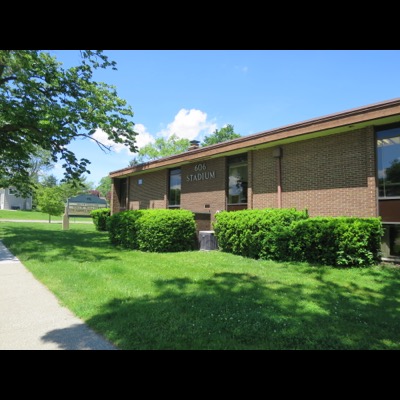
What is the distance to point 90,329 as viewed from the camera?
3.77 m

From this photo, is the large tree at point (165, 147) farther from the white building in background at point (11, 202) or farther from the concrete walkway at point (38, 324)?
the concrete walkway at point (38, 324)

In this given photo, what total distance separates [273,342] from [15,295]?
444 cm

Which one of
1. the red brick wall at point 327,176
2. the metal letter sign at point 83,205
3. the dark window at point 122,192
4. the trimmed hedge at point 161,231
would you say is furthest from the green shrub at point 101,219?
the metal letter sign at point 83,205

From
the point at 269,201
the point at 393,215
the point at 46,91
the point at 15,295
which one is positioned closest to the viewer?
the point at 15,295

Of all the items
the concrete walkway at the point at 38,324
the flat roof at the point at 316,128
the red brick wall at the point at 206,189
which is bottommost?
the concrete walkway at the point at 38,324

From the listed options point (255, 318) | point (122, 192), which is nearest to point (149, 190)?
point (122, 192)

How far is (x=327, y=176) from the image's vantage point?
9.75m

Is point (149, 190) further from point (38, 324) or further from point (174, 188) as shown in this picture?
point (38, 324)

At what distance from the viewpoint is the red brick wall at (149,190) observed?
17625mm

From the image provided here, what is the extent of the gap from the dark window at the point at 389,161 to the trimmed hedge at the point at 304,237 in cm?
120

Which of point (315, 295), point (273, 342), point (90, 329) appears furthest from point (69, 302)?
point (315, 295)
